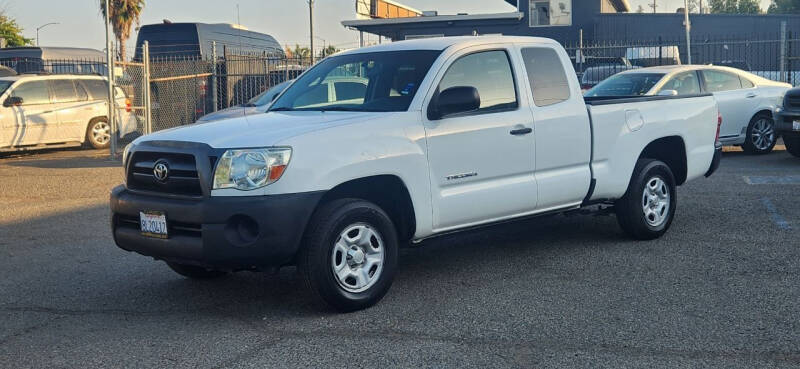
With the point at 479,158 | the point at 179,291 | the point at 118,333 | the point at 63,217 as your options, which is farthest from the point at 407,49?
the point at 63,217

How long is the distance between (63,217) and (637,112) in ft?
20.5

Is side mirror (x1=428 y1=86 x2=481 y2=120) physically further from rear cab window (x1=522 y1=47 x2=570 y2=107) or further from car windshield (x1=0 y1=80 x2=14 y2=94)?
car windshield (x1=0 y1=80 x2=14 y2=94)

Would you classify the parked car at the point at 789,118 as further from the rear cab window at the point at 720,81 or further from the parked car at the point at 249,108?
the parked car at the point at 249,108

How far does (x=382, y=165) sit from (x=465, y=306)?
1065mm

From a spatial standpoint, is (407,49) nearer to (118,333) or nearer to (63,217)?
(118,333)

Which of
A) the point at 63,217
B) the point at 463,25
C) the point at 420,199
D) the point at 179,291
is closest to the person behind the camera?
the point at 420,199

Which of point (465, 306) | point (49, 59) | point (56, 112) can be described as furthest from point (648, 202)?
point (49, 59)

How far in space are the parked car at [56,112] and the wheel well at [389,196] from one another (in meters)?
12.6

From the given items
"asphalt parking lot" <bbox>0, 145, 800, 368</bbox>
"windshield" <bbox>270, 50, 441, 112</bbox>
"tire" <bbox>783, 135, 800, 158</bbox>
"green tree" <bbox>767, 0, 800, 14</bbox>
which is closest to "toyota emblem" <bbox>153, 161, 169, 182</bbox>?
"asphalt parking lot" <bbox>0, 145, 800, 368</bbox>

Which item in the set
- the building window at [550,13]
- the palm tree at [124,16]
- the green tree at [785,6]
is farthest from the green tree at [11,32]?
the green tree at [785,6]

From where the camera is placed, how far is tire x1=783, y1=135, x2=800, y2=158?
47.3 feet

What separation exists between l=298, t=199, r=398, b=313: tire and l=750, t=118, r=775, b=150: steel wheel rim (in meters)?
11.4

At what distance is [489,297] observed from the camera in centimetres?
636

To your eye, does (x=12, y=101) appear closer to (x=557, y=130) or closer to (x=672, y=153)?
(x=672, y=153)
